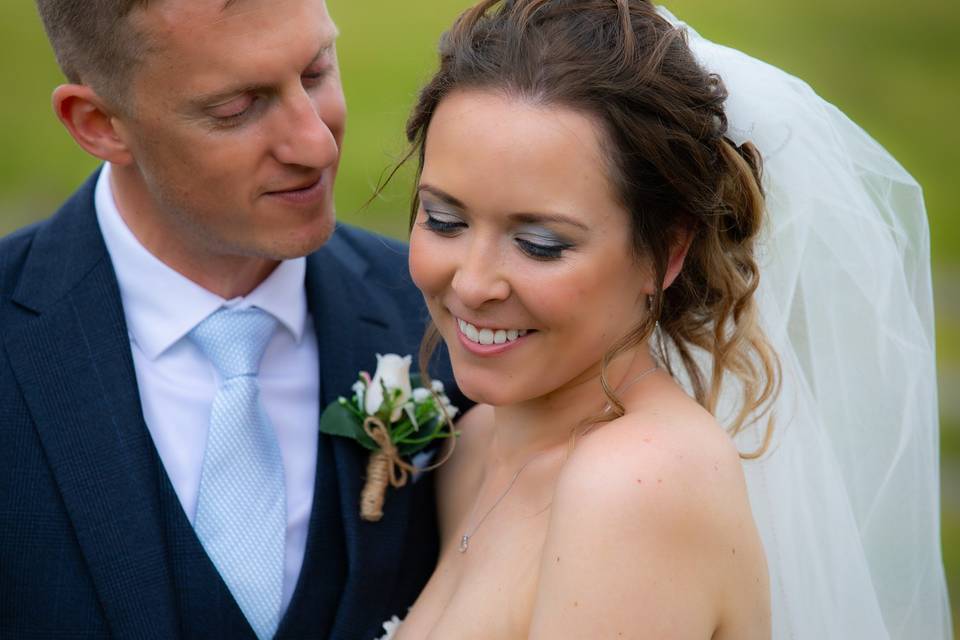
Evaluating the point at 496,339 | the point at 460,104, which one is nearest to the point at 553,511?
the point at 496,339

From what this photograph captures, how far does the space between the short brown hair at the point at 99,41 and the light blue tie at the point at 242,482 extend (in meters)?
0.70

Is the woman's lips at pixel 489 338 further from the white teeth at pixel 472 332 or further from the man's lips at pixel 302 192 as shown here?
the man's lips at pixel 302 192

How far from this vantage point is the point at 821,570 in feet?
10.7

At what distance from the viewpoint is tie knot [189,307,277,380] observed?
349 cm

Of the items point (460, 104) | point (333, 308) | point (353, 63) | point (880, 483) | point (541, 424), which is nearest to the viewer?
point (460, 104)

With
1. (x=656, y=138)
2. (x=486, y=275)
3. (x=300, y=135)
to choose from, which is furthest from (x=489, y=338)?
(x=300, y=135)

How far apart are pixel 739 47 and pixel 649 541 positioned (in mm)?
10776

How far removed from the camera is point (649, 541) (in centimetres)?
259

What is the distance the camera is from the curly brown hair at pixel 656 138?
2812 millimetres

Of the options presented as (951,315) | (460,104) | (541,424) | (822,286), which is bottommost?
(951,315)

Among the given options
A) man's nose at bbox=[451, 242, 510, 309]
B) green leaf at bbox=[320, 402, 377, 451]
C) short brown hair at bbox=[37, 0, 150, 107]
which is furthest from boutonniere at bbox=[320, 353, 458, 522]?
short brown hair at bbox=[37, 0, 150, 107]

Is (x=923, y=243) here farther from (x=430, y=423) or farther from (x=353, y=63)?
(x=353, y=63)

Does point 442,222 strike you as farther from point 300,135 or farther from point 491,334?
point 300,135

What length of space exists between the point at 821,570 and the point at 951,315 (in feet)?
19.2
